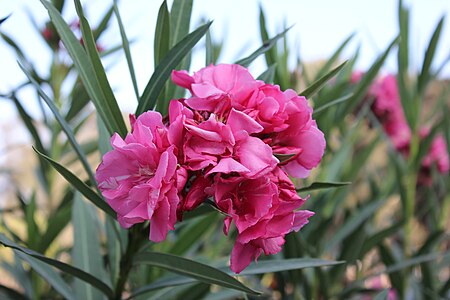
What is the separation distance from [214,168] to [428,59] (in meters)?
0.98

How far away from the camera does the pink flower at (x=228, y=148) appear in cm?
54

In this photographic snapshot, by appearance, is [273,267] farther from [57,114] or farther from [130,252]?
[57,114]

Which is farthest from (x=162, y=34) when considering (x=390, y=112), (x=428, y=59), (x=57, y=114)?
(x=390, y=112)

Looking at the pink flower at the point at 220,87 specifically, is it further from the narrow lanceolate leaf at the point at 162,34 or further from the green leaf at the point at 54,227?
the green leaf at the point at 54,227

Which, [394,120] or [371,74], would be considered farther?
[394,120]

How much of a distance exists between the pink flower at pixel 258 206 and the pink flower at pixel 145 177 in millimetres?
50

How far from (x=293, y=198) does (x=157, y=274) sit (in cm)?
55

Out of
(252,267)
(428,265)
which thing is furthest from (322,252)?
(252,267)

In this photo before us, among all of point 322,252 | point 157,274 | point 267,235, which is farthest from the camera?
point 322,252

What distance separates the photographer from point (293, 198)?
0.58m

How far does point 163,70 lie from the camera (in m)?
0.69

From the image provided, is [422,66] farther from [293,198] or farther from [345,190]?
[293,198]

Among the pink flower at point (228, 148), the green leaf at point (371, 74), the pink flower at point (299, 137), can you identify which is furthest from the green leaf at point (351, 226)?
the pink flower at point (228, 148)

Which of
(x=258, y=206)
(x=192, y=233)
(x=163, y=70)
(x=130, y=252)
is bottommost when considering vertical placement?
(x=192, y=233)
